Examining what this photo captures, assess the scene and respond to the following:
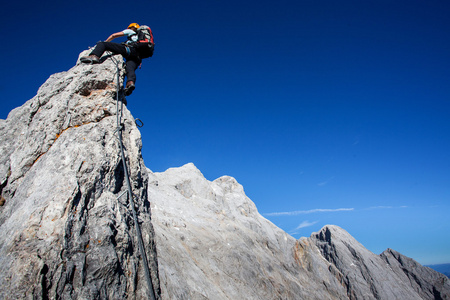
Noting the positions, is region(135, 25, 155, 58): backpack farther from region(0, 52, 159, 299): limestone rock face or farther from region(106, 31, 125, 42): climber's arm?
region(0, 52, 159, 299): limestone rock face

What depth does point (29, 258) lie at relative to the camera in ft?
15.4

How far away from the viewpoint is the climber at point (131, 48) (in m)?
9.35

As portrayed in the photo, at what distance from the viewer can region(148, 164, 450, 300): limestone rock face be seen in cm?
2369

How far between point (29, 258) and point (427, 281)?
77007 millimetres

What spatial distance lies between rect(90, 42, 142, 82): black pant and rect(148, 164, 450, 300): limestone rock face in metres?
11.4

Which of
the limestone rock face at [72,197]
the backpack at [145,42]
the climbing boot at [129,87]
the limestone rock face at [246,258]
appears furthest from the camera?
the limestone rock face at [246,258]

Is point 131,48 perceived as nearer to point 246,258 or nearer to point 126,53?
point 126,53

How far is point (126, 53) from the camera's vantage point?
32.6ft

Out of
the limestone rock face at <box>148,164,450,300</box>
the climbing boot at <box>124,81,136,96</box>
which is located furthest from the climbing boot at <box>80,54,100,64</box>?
the limestone rock face at <box>148,164,450,300</box>

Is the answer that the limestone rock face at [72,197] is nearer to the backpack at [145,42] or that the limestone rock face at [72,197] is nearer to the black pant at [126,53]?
the black pant at [126,53]

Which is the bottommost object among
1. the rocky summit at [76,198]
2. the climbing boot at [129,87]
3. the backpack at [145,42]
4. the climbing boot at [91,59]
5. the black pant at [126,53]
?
the rocky summit at [76,198]

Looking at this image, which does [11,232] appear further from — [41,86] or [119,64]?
[41,86]

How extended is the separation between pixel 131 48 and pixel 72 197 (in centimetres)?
650

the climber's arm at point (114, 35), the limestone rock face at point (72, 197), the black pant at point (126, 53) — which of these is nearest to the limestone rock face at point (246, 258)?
the limestone rock face at point (72, 197)
